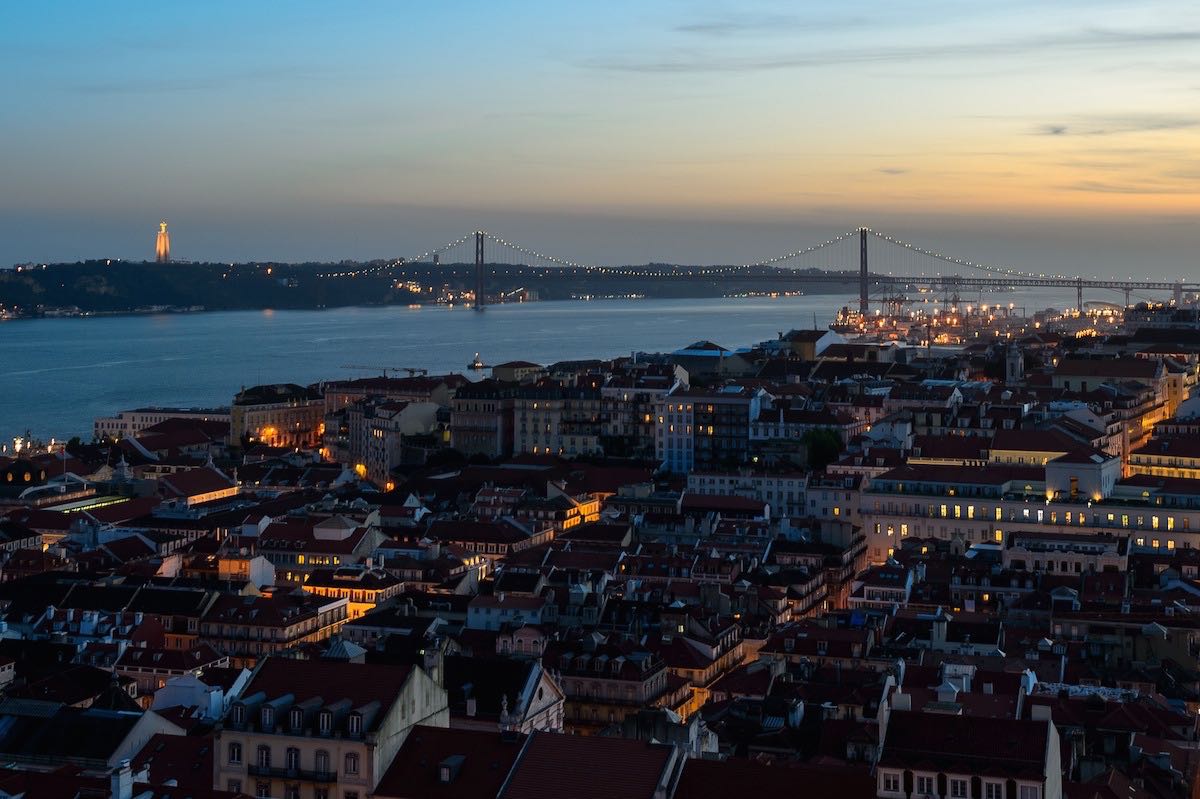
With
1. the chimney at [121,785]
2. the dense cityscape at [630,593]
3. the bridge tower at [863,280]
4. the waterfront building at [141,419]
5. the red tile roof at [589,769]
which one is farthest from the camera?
the bridge tower at [863,280]

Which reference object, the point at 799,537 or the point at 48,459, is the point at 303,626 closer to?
the point at 799,537

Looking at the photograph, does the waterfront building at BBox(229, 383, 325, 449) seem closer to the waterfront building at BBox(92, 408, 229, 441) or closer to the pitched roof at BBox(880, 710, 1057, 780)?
the waterfront building at BBox(92, 408, 229, 441)

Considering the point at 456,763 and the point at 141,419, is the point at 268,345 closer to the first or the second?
the point at 141,419

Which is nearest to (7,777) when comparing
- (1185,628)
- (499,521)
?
(1185,628)

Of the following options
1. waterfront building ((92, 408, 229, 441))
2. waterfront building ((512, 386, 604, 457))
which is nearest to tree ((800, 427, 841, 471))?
waterfront building ((512, 386, 604, 457))

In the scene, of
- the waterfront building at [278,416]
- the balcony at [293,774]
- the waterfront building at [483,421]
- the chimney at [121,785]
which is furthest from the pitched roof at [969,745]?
the waterfront building at [278,416]

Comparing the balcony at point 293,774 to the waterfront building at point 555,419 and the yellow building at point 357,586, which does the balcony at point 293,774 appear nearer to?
the yellow building at point 357,586

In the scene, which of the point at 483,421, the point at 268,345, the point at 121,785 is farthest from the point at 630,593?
the point at 268,345
